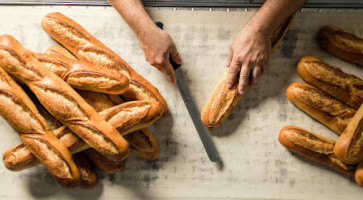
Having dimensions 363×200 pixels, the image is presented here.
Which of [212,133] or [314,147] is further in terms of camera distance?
[212,133]

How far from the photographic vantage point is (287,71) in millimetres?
1342

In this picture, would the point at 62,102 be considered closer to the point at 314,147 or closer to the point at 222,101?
the point at 222,101

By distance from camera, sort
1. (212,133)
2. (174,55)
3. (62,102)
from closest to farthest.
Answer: (62,102), (174,55), (212,133)

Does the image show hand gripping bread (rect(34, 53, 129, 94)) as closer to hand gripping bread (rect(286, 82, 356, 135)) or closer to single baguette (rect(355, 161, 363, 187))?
hand gripping bread (rect(286, 82, 356, 135))

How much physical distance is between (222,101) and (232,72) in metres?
0.14

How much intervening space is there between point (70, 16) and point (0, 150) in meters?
0.73

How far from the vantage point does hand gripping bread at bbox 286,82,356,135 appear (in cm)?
124

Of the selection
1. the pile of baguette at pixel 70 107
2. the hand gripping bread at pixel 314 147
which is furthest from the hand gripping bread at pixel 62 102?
the hand gripping bread at pixel 314 147

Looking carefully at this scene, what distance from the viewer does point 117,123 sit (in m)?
1.14

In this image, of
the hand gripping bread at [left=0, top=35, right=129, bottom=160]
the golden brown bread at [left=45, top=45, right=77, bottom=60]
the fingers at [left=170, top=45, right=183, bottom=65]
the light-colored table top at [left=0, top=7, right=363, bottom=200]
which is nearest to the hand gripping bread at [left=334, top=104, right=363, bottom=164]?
the light-colored table top at [left=0, top=7, right=363, bottom=200]

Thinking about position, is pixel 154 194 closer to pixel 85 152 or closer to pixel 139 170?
pixel 139 170

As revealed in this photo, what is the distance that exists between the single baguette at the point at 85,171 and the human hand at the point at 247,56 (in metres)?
0.74

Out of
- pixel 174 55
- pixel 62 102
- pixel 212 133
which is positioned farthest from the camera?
pixel 212 133

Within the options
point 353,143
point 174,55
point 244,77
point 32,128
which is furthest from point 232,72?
point 32,128
